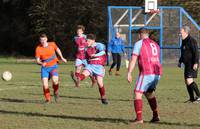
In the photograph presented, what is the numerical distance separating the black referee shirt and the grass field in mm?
1074

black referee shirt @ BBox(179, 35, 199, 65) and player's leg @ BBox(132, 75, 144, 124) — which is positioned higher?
black referee shirt @ BBox(179, 35, 199, 65)

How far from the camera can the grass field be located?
10664 mm

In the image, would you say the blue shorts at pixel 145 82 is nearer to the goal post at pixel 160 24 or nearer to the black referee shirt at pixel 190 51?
the black referee shirt at pixel 190 51

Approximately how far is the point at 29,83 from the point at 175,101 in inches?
294

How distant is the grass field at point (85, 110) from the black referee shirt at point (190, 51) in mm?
1074

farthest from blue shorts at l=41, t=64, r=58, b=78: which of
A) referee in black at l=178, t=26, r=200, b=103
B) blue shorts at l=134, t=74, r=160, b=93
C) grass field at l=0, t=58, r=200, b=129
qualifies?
blue shorts at l=134, t=74, r=160, b=93

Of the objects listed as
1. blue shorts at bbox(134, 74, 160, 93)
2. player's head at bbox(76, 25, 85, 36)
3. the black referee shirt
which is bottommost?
blue shorts at bbox(134, 74, 160, 93)

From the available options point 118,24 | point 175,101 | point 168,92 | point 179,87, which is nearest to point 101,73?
point 175,101

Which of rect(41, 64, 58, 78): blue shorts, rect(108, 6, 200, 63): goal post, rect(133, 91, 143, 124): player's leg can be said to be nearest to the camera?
rect(133, 91, 143, 124): player's leg

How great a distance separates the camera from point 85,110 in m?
12.8

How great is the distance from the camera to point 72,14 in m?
49.0

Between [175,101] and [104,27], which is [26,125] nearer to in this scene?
[175,101]

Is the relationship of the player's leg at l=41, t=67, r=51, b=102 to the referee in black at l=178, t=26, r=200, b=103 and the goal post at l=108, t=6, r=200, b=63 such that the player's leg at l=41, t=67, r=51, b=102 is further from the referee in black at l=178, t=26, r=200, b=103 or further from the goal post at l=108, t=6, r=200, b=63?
the goal post at l=108, t=6, r=200, b=63

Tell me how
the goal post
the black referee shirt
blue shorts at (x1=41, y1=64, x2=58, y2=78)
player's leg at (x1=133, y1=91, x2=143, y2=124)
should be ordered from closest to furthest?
player's leg at (x1=133, y1=91, x2=143, y2=124) → the black referee shirt → blue shorts at (x1=41, y1=64, x2=58, y2=78) → the goal post
